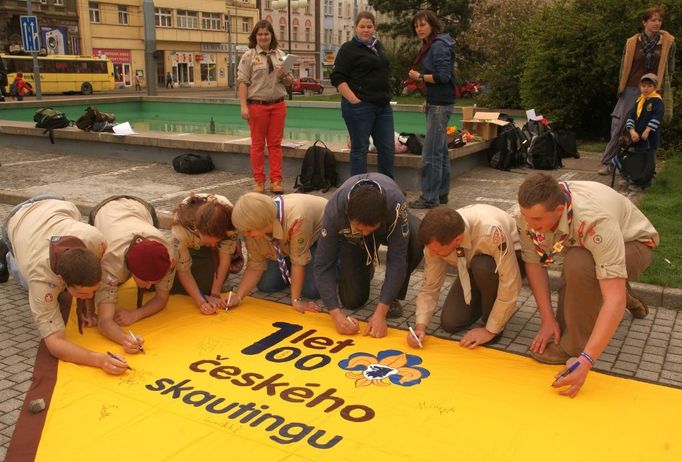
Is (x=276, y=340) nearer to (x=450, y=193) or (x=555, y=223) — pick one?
(x=555, y=223)

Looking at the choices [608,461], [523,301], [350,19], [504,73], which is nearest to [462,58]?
[504,73]

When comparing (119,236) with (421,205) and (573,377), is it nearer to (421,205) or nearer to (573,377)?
(573,377)

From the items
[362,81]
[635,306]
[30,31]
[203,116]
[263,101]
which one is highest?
[30,31]

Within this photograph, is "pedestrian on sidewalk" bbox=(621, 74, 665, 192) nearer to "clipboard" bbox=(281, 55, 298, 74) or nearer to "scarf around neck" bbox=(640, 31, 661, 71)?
"scarf around neck" bbox=(640, 31, 661, 71)

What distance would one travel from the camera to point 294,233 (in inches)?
178

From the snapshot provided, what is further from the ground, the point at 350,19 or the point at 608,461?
the point at 350,19

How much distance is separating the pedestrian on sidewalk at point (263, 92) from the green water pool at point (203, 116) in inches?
279

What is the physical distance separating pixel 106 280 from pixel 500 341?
2466 mm

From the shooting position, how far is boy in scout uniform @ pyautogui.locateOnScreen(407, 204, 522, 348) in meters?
3.79

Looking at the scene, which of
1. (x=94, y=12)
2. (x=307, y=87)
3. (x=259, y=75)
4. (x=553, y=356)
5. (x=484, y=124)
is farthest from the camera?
(x=94, y=12)

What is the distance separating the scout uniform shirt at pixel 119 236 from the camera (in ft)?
13.5

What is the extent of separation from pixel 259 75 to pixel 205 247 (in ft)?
11.6

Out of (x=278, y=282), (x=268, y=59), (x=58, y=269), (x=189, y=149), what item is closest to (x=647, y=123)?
(x=268, y=59)

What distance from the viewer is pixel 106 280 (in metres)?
4.12
